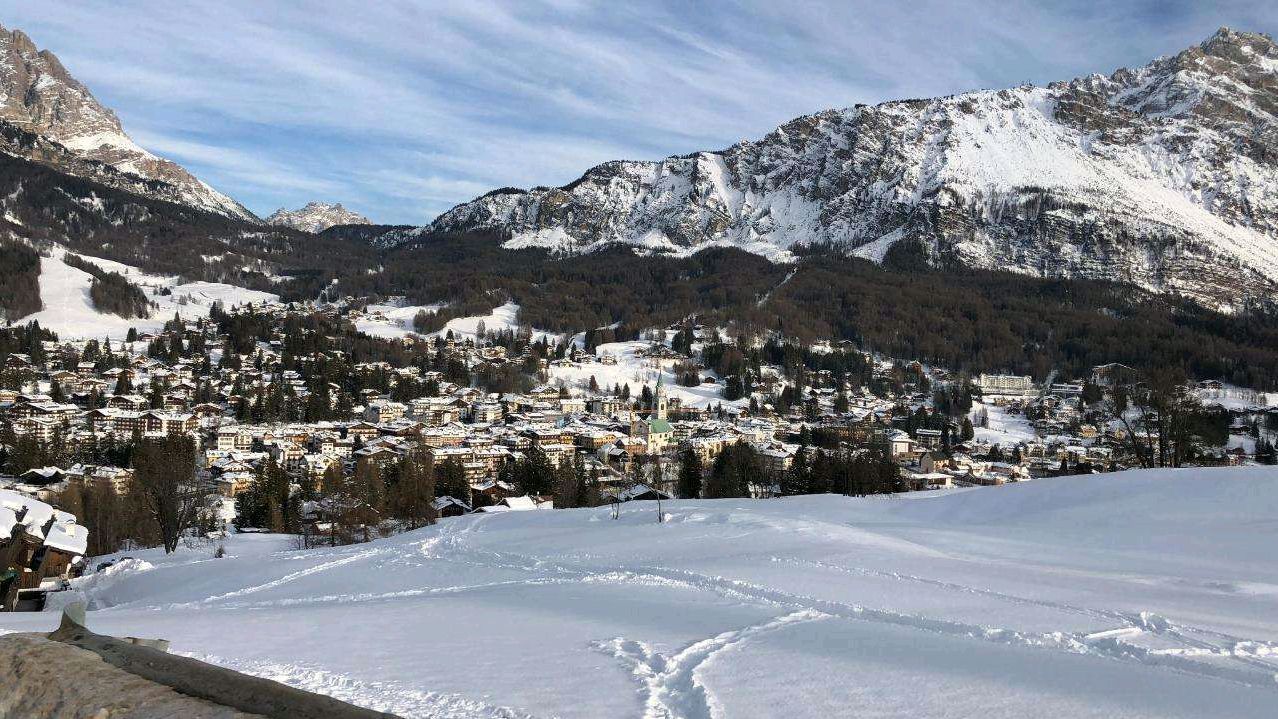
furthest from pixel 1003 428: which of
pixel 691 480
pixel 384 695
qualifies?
pixel 384 695

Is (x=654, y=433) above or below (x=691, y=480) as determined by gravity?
above

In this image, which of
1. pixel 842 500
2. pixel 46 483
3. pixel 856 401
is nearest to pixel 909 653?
pixel 842 500

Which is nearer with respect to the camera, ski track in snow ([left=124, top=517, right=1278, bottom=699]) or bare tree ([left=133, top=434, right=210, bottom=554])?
ski track in snow ([left=124, top=517, right=1278, bottom=699])

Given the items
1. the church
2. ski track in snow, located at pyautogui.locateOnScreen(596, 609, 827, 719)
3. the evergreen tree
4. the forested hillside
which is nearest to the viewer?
ski track in snow, located at pyautogui.locateOnScreen(596, 609, 827, 719)

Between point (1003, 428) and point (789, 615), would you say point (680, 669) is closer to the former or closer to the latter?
point (789, 615)

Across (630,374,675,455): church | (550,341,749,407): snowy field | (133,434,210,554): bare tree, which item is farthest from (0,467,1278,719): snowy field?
(550,341,749,407): snowy field

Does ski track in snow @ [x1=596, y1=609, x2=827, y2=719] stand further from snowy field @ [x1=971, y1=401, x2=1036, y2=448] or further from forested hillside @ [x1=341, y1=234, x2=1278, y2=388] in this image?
forested hillside @ [x1=341, y1=234, x2=1278, y2=388]

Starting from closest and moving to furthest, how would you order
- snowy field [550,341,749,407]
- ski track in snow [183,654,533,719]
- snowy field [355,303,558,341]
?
ski track in snow [183,654,533,719], snowy field [550,341,749,407], snowy field [355,303,558,341]
